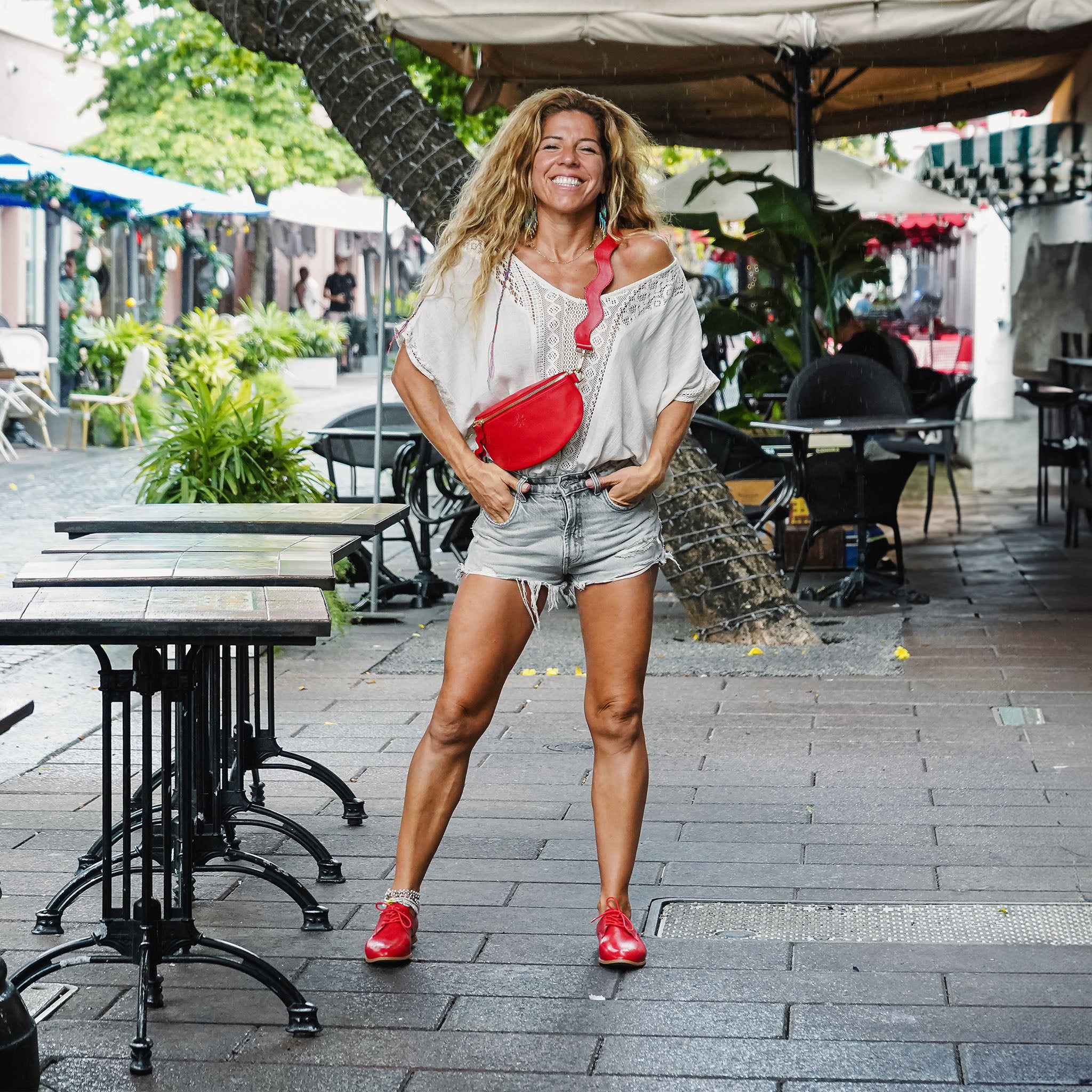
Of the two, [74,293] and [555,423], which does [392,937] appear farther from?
[74,293]

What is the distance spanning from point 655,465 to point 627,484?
9 cm

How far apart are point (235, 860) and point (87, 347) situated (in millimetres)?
15703

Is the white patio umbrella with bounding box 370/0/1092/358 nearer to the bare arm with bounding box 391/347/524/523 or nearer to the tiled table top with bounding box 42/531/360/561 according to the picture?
the tiled table top with bounding box 42/531/360/561

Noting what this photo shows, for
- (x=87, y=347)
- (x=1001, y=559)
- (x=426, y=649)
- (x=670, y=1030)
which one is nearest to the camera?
(x=670, y=1030)

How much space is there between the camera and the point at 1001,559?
10320mm

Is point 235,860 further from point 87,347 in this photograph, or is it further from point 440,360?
point 87,347

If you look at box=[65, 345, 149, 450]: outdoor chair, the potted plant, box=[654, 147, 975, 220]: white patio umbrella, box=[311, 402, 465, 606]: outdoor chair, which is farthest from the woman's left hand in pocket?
the potted plant

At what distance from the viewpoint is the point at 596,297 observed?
3875 mm

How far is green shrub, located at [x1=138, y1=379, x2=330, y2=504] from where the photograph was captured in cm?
785

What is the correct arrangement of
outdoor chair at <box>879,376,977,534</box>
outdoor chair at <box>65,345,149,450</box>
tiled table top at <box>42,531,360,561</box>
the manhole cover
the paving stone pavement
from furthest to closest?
outdoor chair at <box>65,345,149,450</box>, outdoor chair at <box>879,376,977,534</box>, the manhole cover, tiled table top at <box>42,531,360,561</box>, the paving stone pavement

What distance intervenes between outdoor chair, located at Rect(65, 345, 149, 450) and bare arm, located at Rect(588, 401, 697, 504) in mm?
14054

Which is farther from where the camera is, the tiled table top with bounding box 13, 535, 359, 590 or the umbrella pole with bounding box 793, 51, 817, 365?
the umbrella pole with bounding box 793, 51, 817, 365

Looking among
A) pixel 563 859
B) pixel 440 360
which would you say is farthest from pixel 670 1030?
pixel 440 360

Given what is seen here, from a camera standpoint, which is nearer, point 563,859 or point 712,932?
point 712,932
